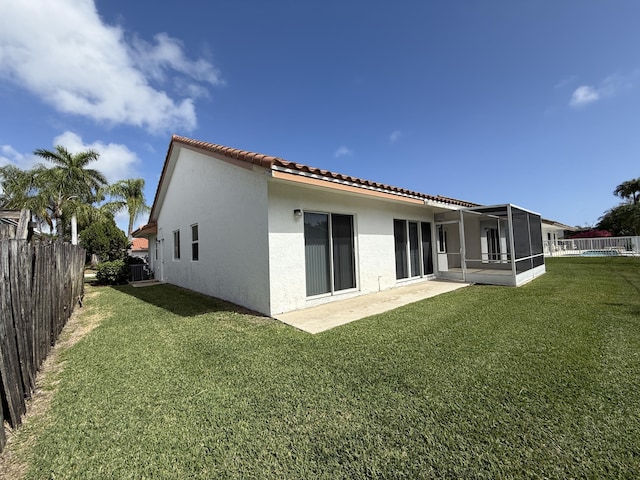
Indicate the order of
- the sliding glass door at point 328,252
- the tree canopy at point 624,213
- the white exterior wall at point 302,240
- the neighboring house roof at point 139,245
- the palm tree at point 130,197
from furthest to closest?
the neighboring house roof at point 139,245 < the palm tree at point 130,197 < the tree canopy at point 624,213 < the sliding glass door at point 328,252 < the white exterior wall at point 302,240

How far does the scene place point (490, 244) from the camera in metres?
16.1

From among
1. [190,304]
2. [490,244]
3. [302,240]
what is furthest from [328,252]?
[490,244]

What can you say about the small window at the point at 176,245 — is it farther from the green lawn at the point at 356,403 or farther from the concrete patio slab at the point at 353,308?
the concrete patio slab at the point at 353,308

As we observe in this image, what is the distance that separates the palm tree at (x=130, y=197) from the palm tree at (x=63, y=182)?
25.5 ft

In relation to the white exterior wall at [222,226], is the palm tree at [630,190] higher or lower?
higher

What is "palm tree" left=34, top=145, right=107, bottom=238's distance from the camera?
2302 cm

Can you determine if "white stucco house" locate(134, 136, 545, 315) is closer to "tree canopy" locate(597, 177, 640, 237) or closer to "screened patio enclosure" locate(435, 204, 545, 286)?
"screened patio enclosure" locate(435, 204, 545, 286)

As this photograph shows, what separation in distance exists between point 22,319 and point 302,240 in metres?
5.28

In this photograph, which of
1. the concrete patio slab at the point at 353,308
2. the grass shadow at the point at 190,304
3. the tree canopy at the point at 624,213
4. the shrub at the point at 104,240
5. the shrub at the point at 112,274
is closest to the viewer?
the concrete patio slab at the point at 353,308

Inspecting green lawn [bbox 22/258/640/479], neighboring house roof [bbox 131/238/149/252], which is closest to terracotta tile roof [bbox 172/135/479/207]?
green lawn [bbox 22/258/640/479]

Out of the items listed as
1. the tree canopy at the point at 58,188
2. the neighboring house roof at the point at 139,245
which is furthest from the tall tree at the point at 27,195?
the neighboring house roof at the point at 139,245

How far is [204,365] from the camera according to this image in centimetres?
415

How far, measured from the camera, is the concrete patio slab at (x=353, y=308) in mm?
6163

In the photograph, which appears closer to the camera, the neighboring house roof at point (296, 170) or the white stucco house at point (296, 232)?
the neighboring house roof at point (296, 170)
